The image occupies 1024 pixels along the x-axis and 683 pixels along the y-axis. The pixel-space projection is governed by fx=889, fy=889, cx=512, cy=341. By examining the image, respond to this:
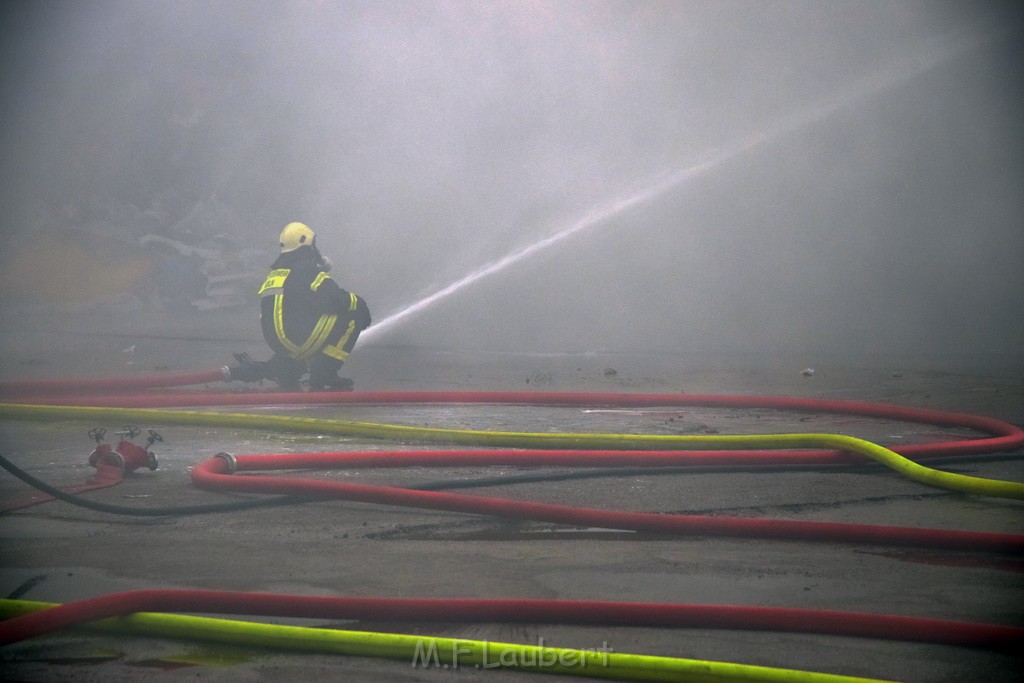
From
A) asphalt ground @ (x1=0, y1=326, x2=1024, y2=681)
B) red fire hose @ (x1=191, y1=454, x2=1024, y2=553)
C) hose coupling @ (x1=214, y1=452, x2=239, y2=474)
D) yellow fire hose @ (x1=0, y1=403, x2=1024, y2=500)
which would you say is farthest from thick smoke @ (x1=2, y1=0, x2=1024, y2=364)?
red fire hose @ (x1=191, y1=454, x2=1024, y2=553)

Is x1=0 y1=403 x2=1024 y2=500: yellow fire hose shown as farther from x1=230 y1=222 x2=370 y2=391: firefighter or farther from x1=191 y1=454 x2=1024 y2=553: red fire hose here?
x1=230 y1=222 x2=370 y2=391: firefighter

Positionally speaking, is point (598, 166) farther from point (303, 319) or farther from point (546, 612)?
point (546, 612)

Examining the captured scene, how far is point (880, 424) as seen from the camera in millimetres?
5598

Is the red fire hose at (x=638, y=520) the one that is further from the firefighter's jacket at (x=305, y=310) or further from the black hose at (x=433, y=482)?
the firefighter's jacket at (x=305, y=310)

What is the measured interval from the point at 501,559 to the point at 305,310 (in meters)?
4.04

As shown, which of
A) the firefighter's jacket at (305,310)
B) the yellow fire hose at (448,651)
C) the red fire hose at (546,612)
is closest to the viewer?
the yellow fire hose at (448,651)

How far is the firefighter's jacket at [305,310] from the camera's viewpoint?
6.51 meters

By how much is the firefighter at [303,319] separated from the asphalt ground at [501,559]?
142cm

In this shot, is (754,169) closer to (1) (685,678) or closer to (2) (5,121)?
(1) (685,678)

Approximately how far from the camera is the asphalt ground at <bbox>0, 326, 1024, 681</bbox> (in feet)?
7.09

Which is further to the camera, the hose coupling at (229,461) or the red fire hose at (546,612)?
the hose coupling at (229,461)

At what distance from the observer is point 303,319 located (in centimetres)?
656

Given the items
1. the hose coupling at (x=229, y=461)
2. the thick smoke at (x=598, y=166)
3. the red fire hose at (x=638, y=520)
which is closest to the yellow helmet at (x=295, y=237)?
the hose coupling at (x=229, y=461)

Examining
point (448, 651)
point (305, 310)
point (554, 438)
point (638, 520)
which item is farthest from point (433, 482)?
point (305, 310)
